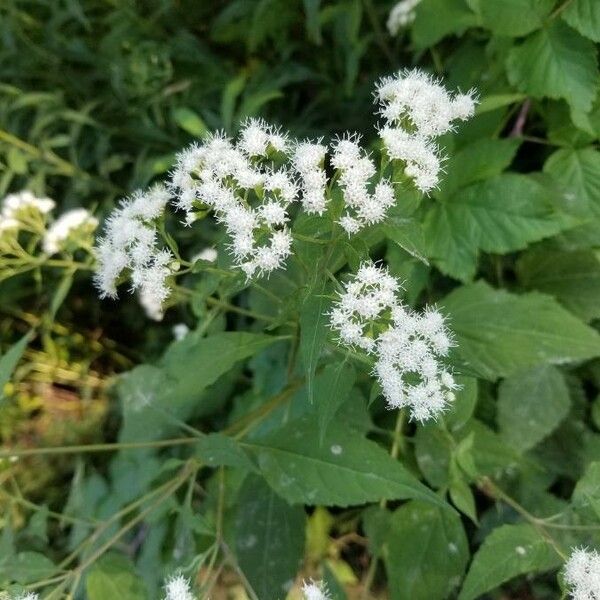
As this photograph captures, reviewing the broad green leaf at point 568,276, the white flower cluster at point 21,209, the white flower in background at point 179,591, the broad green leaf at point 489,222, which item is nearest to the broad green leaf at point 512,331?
the broad green leaf at point 489,222

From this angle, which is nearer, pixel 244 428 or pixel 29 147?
pixel 244 428

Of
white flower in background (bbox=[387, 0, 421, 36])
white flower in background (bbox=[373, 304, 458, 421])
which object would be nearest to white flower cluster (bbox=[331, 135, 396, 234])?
white flower in background (bbox=[373, 304, 458, 421])

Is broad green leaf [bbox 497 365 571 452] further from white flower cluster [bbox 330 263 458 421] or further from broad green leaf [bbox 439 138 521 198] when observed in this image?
white flower cluster [bbox 330 263 458 421]

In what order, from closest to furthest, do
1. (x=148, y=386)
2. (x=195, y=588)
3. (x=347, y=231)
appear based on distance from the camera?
(x=347, y=231) < (x=195, y=588) < (x=148, y=386)

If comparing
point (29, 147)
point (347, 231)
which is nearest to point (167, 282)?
point (347, 231)

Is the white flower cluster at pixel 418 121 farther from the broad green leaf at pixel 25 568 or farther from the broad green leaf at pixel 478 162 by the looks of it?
the broad green leaf at pixel 25 568

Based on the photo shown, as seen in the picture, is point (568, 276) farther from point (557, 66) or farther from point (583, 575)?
point (583, 575)

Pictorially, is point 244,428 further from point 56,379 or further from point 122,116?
point 56,379
